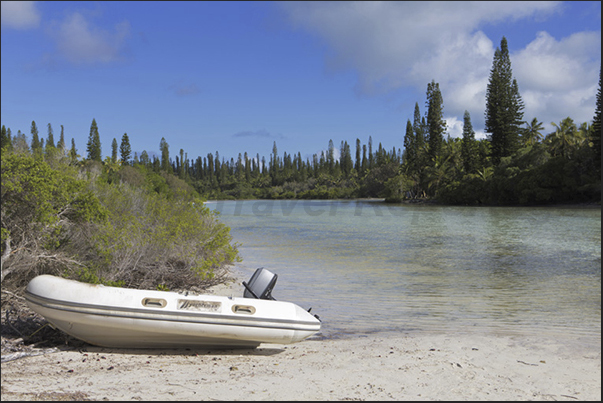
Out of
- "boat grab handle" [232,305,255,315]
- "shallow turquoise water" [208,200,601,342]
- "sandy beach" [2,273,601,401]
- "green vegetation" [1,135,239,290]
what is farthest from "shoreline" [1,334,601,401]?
"green vegetation" [1,135,239,290]

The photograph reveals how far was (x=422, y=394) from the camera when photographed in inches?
160

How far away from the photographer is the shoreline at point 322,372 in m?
3.94

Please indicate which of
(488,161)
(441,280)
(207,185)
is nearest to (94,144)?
(207,185)

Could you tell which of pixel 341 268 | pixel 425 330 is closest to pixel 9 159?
→ pixel 425 330

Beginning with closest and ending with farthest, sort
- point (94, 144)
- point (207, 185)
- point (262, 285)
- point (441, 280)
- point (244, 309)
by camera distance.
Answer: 1. point (244, 309)
2. point (262, 285)
3. point (441, 280)
4. point (94, 144)
5. point (207, 185)

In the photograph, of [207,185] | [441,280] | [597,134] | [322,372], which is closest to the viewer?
[322,372]

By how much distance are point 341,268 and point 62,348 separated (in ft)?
26.7

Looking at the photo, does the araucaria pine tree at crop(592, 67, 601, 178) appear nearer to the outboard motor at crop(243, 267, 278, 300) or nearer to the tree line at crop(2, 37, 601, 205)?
the tree line at crop(2, 37, 601, 205)

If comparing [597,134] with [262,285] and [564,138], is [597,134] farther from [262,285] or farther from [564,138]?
[262,285]

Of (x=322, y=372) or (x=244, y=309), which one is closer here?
(x=322, y=372)

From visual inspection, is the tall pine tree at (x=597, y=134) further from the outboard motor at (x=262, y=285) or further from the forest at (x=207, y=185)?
the outboard motor at (x=262, y=285)

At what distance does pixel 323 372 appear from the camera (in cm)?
462

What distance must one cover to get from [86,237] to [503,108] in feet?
183

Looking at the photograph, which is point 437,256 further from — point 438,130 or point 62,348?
point 438,130
